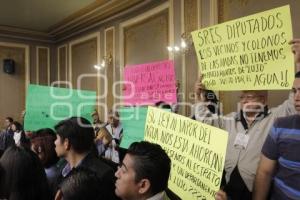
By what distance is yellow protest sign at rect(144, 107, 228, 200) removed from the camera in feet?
4.60

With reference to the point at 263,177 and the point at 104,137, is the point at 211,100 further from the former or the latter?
the point at 104,137

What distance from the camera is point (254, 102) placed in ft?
5.91

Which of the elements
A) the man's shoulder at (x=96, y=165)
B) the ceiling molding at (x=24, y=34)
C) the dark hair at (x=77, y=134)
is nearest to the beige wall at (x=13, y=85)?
the ceiling molding at (x=24, y=34)

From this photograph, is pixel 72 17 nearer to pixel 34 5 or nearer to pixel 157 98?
pixel 34 5

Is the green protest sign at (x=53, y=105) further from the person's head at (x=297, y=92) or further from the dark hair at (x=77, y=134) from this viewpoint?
the person's head at (x=297, y=92)

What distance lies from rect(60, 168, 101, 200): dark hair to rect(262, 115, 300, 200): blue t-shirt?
75 cm

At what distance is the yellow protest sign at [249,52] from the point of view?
4.96ft

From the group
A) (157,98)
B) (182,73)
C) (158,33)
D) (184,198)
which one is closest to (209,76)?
(184,198)

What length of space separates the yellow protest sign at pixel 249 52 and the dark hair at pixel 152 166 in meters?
0.62

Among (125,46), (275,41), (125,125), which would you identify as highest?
(125,46)

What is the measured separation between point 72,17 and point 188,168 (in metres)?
5.39

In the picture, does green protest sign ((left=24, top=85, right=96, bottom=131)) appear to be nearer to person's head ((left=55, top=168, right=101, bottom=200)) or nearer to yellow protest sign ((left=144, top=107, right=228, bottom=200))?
yellow protest sign ((left=144, top=107, right=228, bottom=200))

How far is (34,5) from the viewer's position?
5723 mm

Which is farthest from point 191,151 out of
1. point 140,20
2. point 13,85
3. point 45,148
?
point 13,85
